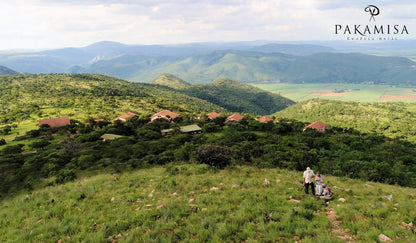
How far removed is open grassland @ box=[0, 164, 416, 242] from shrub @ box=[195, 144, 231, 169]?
4.94m

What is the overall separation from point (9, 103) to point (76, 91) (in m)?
38.1

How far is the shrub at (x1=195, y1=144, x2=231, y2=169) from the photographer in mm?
24047

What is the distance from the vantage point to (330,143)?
43.2 meters

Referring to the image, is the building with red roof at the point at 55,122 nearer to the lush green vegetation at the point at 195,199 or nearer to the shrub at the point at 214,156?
the lush green vegetation at the point at 195,199

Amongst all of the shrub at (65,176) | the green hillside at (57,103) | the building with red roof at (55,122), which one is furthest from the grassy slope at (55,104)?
the shrub at (65,176)

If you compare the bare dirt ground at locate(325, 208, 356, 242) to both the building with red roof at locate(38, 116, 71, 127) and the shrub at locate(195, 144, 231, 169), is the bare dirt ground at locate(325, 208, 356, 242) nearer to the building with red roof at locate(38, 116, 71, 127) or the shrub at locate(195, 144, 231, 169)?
the shrub at locate(195, 144, 231, 169)

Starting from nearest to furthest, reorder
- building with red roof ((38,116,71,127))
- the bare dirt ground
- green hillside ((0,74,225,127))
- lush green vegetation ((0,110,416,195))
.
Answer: the bare dirt ground → lush green vegetation ((0,110,416,195)) → building with red roof ((38,116,71,127)) → green hillside ((0,74,225,127))

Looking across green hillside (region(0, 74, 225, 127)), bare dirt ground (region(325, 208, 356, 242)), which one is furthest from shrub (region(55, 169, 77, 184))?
green hillside (region(0, 74, 225, 127))

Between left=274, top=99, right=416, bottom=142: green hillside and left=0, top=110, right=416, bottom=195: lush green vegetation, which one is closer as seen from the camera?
left=0, top=110, right=416, bottom=195: lush green vegetation

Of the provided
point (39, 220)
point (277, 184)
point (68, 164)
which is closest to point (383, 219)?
point (277, 184)

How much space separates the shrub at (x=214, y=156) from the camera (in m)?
→ 24.0

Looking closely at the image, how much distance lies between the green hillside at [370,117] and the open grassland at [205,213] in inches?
5277

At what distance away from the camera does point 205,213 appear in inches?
502

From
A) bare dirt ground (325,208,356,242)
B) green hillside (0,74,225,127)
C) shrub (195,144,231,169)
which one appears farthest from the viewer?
green hillside (0,74,225,127)
